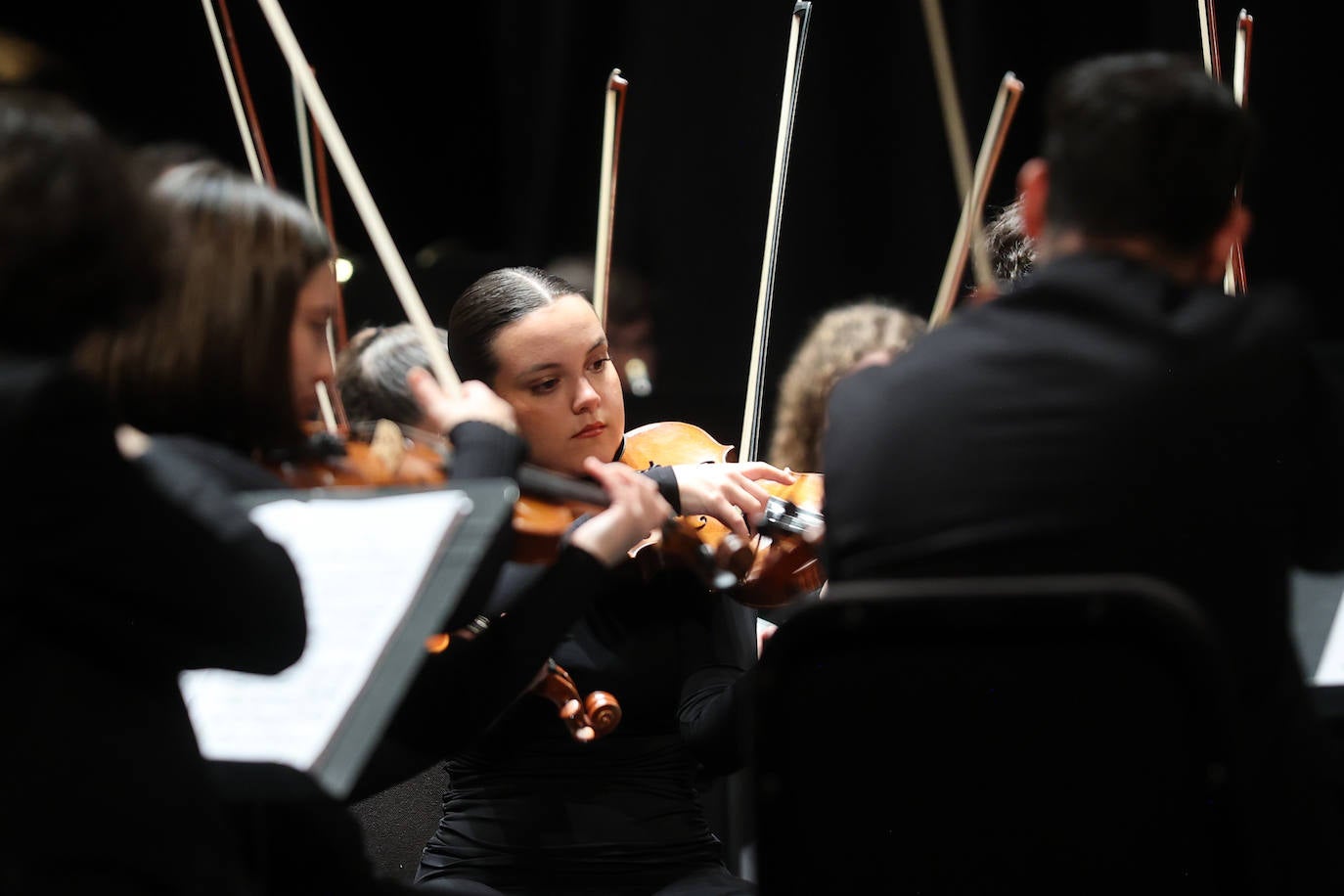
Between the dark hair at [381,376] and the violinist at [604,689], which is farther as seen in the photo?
the dark hair at [381,376]

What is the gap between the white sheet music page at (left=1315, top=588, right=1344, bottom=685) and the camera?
963 mm

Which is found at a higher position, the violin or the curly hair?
the curly hair

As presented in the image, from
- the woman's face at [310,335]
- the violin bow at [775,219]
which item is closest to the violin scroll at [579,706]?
the woman's face at [310,335]

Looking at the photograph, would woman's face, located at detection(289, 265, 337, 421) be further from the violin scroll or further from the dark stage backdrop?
the dark stage backdrop

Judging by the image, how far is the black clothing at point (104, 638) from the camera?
69cm

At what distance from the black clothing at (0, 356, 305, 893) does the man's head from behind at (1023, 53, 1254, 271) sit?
0.55 meters

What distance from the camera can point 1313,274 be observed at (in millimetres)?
2475

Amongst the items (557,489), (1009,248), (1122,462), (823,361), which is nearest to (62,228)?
(557,489)

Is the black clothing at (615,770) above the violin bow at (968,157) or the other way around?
the other way around

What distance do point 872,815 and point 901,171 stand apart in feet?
7.44

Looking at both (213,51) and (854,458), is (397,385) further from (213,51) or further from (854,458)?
(213,51)

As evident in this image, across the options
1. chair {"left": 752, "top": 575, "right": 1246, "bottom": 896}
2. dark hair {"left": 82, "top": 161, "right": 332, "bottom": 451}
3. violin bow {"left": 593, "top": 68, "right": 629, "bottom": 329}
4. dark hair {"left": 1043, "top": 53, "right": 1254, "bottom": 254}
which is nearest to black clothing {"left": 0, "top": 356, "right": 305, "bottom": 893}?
dark hair {"left": 82, "top": 161, "right": 332, "bottom": 451}

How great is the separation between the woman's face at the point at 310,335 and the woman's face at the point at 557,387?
0.40 metres

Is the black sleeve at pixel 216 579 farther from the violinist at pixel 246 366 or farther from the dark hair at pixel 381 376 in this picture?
the dark hair at pixel 381 376
